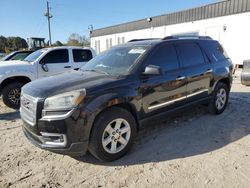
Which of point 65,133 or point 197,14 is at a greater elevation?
point 197,14

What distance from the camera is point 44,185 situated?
3.13 m

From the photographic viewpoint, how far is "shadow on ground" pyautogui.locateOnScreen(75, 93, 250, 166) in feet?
12.5

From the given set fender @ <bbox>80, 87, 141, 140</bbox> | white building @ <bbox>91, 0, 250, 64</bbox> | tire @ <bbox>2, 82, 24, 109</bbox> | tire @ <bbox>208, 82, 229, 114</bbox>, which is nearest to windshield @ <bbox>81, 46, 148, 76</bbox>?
fender @ <bbox>80, 87, 141, 140</bbox>

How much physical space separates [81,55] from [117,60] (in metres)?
4.58

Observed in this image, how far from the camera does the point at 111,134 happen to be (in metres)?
3.58

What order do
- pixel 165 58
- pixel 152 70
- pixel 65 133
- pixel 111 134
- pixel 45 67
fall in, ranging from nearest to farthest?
pixel 65 133 → pixel 111 134 → pixel 152 70 → pixel 165 58 → pixel 45 67

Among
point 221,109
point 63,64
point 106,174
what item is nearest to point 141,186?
Answer: point 106,174

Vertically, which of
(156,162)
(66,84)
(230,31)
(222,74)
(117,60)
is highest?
(230,31)

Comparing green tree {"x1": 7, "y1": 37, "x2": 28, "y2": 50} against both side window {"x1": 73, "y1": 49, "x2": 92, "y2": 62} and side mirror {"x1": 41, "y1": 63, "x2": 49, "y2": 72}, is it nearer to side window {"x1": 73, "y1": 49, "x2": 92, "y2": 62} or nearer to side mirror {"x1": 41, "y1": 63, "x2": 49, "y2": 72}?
side window {"x1": 73, "y1": 49, "x2": 92, "y2": 62}

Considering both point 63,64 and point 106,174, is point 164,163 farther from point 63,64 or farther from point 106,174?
point 63,64

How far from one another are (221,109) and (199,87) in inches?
49.2

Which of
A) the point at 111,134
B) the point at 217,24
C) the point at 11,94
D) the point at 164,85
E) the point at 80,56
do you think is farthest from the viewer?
the point at 217,24

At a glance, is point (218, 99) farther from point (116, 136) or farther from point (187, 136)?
point (116, 136)

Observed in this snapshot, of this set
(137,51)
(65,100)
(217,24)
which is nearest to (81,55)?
(137,51)
